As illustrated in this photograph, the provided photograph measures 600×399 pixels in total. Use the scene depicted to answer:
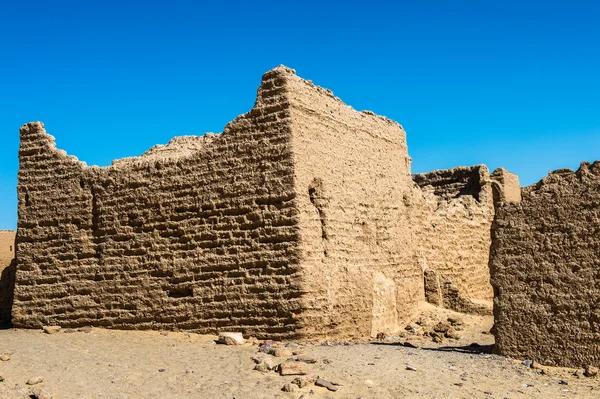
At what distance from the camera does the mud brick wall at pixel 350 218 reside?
382 inches

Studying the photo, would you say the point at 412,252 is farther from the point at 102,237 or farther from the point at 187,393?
the point at 187,393

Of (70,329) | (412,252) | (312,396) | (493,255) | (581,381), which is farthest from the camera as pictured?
(412,252)

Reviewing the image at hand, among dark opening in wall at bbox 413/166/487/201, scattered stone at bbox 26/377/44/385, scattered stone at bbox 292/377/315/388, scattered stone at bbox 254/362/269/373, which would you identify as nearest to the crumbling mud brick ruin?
scattered stone at bbox 254/362/269/373

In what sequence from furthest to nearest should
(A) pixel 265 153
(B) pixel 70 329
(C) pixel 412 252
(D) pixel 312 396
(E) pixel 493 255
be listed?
1. (C) pixel 412 252
2. (B) pixel 70 329
3. (A) pixel 265 153
4. (E) pixel 493 255
5. (D) pixel 312 396

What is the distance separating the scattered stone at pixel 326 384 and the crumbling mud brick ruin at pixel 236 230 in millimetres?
2259

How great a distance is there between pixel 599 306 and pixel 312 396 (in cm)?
367

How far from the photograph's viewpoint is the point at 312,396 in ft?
21.8

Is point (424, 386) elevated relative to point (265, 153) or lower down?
lower down

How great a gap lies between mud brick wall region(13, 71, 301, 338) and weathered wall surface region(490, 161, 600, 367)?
281 cm

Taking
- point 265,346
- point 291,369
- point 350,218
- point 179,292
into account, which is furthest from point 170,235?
point 291,369

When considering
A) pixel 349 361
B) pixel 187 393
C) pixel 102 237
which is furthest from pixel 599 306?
pixel 102 237

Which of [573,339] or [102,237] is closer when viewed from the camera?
[573,339]

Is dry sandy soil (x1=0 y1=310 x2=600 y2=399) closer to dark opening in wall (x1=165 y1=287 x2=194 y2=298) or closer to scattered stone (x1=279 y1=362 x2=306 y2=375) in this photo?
scattered stone (x1=279 y1=362 x2=306 y2=375)

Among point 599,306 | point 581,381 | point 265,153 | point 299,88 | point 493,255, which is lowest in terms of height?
point 581,381
